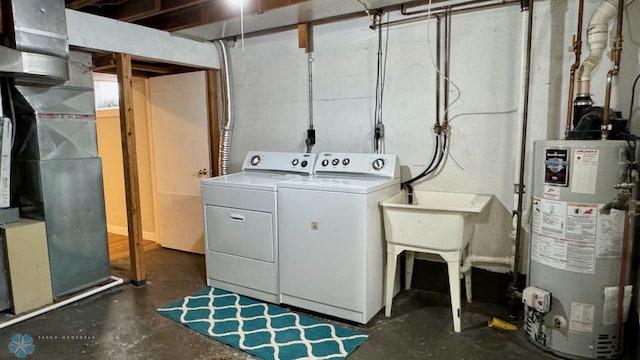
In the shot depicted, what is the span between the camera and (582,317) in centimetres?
207

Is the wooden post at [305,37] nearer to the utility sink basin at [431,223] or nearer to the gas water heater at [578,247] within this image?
the utility sink basin at [431,223]

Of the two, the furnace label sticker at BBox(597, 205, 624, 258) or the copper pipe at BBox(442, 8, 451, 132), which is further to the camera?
the copper pipe at BBox(442, 8, 451, 132)

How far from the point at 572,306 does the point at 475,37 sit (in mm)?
1808

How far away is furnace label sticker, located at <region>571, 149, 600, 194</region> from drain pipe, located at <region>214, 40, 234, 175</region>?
2814 millimetres

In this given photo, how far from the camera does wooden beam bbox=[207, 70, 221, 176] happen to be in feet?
12.6

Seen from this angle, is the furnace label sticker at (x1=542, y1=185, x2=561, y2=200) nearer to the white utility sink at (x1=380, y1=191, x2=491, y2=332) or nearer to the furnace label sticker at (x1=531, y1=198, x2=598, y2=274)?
the furnace label sticker at (x1=531, y1=198, x2=598, y2=274)

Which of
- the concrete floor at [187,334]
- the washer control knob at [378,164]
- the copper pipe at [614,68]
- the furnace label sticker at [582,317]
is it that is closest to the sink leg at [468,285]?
the concrete floor at [187,334]

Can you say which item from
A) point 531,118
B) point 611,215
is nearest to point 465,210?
point 611,215

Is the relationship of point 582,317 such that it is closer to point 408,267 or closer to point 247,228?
point 408,267

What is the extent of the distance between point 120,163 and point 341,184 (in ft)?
11.4

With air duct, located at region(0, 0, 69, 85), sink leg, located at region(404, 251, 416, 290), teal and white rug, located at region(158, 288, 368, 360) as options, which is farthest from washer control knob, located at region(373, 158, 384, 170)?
air duct, located at region(0, 0, 69, 85)

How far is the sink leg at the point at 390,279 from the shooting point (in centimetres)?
256

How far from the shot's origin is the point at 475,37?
2.66 metres

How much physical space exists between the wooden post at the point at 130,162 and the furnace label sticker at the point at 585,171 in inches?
121
